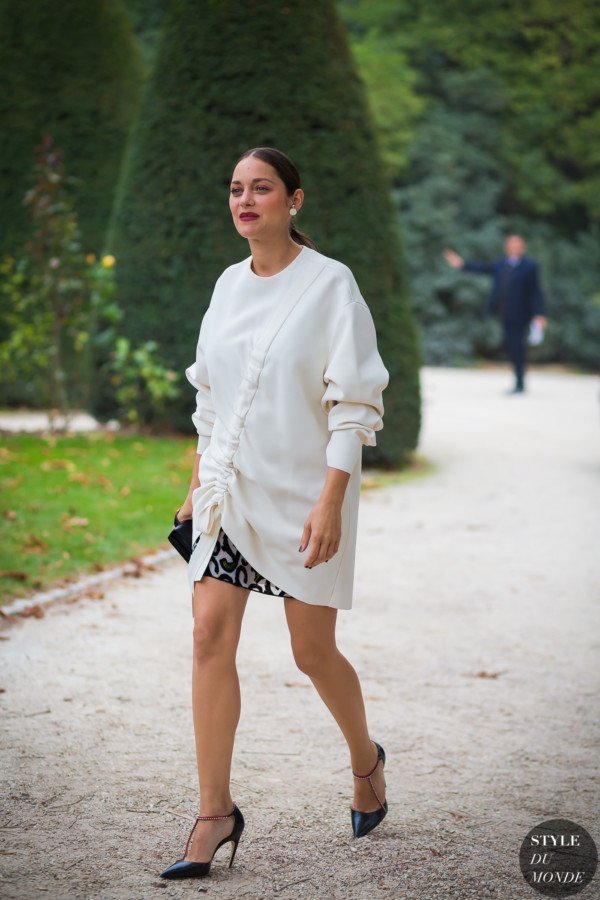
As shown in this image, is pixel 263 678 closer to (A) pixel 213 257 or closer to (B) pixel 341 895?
(B) pixel 341 895

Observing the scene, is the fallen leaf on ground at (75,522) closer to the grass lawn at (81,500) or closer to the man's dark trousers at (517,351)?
the grass lawn at (81,500)

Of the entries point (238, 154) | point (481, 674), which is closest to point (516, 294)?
point (238, 154)

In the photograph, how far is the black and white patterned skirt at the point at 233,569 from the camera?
277cm

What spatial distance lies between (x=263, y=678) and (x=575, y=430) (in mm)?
8849

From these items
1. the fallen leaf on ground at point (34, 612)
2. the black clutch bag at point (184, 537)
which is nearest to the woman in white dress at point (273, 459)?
the black clutch bag at point (184, 537)

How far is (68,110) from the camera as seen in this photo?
12.5 meters

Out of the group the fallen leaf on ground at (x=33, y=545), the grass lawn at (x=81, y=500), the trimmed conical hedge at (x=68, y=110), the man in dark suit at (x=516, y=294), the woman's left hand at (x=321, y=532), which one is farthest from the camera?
the man in dark suit at (x=516, y=294)

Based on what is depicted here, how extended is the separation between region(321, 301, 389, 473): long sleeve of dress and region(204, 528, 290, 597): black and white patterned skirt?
1.20 feet

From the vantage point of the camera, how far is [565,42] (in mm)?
28156

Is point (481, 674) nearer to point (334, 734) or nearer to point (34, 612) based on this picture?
point (334, 734)

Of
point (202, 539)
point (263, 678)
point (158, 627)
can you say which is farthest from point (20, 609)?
point (202, 539)

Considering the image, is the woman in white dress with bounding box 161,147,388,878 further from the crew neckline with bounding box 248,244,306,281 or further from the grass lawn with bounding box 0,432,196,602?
the grass lawn with bounding box 0,432,196,602

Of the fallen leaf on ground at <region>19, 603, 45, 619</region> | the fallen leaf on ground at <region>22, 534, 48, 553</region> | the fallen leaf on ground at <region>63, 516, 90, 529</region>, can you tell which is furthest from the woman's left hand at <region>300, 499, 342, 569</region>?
the fallen leaf on ground at <region>63, 516, 90, 529</region>

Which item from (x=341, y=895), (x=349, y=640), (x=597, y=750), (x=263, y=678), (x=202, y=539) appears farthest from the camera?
(x=349, y=640)
